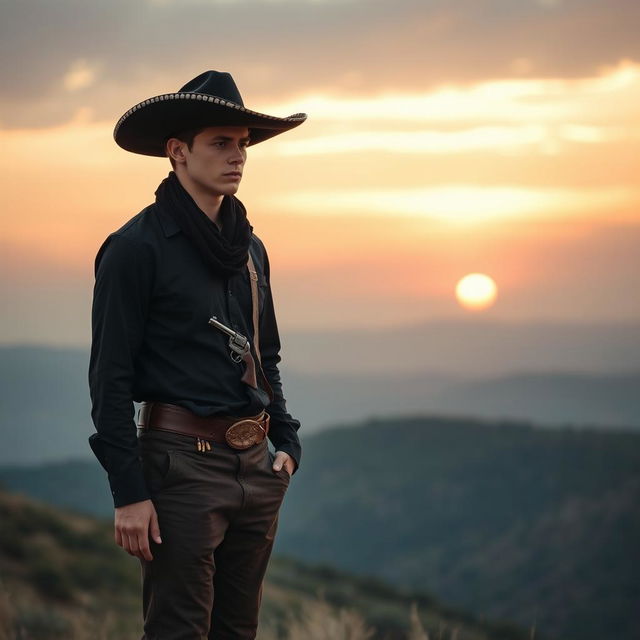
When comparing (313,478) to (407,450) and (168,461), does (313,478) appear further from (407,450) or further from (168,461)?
(168,461)

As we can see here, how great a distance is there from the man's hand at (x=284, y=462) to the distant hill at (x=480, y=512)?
4596 centimetres

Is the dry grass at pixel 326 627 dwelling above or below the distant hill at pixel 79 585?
above

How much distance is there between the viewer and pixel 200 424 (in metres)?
3.29

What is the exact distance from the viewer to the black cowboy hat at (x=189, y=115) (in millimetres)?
3312

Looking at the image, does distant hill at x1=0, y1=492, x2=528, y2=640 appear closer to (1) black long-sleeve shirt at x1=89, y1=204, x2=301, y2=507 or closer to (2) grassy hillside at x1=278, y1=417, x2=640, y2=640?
(1) black long-sleeve shirt at x1=89, y1=204, x2=301, y2=507

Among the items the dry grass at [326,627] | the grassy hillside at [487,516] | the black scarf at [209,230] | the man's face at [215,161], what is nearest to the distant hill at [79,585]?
the dry grass at [326,627]

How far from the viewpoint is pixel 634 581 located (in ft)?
182

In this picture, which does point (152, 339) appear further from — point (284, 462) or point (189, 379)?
point (284, 462)

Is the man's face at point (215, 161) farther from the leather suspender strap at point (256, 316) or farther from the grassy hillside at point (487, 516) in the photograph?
the grassy hillside at point (487, 516)

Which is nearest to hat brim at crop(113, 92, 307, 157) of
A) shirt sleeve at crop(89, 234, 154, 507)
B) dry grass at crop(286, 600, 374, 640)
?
shirt sleeve at crop(89, 234, 154, 507)

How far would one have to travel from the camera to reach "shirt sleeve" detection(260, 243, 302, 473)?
3.73 metres

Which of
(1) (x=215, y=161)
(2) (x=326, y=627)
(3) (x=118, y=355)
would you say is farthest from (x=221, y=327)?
(2) (x=326, y=627)

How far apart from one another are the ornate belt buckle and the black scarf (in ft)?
1.58

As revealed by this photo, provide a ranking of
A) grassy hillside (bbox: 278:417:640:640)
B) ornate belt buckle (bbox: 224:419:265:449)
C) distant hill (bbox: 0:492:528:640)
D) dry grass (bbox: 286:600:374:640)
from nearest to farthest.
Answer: ornate belt buckle (bbox: 224:419:265:449), dry grass (bbox: 286:600:374:640), distant hill (bbox: 0:492:528:640), grassy hillside (bbox: 278:417:640:640)
